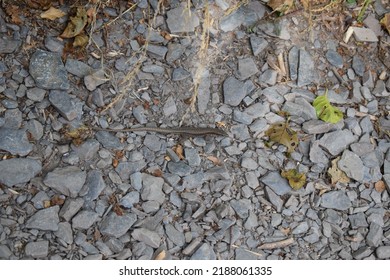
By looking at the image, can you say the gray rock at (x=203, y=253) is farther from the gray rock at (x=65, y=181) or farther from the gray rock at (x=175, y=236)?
the gray rock at (x=65, y=181)

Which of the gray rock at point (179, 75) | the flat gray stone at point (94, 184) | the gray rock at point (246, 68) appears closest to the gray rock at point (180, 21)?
the gray rock at point (179, 75)

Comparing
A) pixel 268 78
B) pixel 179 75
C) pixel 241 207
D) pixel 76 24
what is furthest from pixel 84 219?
pixel 268 78

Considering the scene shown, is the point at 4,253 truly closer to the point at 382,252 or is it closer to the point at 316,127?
the point at 316,127

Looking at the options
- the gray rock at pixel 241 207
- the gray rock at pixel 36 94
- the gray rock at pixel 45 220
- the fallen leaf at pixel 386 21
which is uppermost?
the fallen leaf at pixel 386 21

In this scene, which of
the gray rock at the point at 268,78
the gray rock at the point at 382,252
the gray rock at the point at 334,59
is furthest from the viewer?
the gray rock at the point at 334,59

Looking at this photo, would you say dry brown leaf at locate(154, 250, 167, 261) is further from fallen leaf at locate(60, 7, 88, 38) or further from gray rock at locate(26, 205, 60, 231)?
fallen leaf at locate(60, 7, 88, 38)

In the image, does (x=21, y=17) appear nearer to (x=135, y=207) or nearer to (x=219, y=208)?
(x=135, y=207)

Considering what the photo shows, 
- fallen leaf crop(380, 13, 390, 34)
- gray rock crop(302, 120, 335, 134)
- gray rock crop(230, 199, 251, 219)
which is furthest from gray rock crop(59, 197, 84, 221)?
fallen leaf crop(380, 13, 390, 34)

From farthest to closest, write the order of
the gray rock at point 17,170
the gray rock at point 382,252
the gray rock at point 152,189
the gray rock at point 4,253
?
the gray rock at point 382,252, the gray rock at point 152,189, the gray rock at point 17,170, the gray rock at point 4,253
